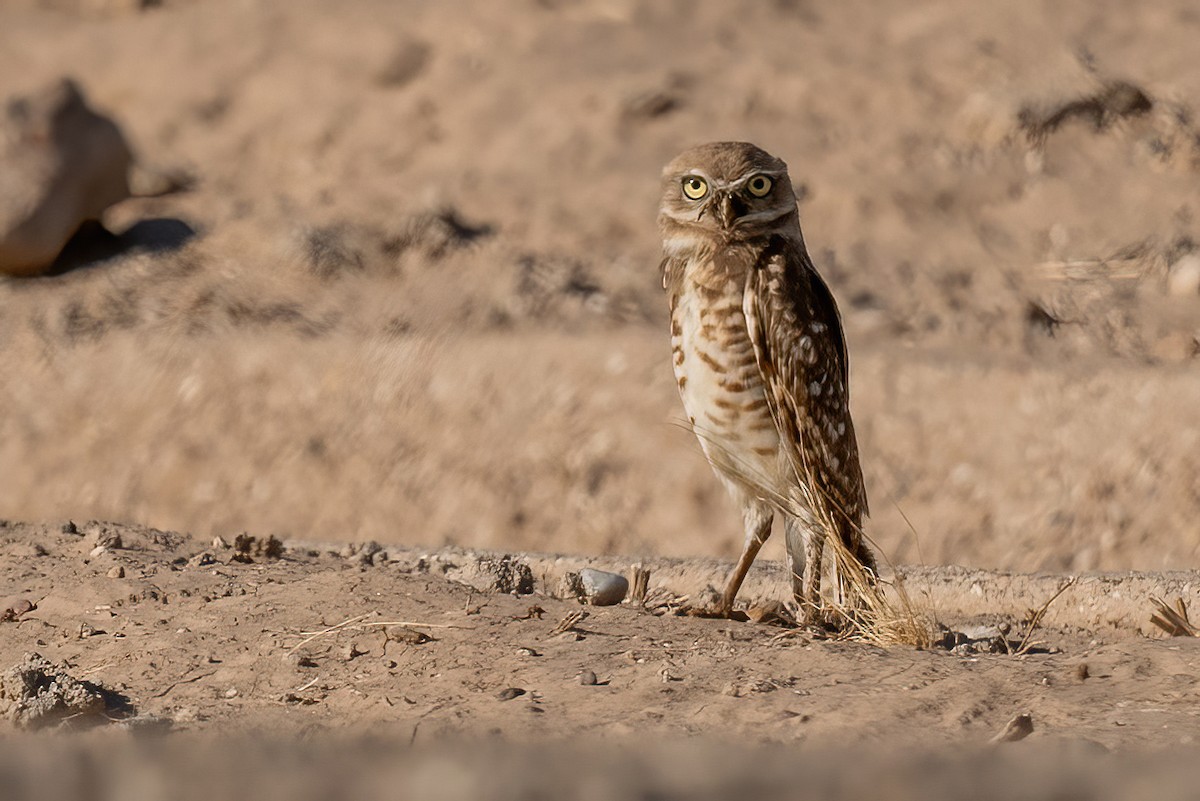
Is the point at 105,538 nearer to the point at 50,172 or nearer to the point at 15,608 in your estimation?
the point at 15,608

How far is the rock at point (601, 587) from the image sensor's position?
6012mm

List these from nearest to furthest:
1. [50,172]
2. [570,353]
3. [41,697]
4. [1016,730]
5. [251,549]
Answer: [1016,730]
[41,697]
[251,549]
[570,353]
[50,172]

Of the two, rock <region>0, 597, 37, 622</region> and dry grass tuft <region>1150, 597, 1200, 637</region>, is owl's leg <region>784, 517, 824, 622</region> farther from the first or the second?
rock <region>0, 597, 37, 622</region>

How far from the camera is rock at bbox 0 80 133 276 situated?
39.1 ft

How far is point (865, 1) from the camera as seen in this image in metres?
15.0

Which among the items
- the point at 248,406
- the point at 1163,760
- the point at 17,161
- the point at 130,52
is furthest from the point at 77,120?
the point at 1163,760

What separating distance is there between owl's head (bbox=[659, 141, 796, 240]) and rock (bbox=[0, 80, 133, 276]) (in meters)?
7.50

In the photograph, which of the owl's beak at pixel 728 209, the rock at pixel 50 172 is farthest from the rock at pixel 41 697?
the rock at pixel 50 172

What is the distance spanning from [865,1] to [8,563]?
10945 mm

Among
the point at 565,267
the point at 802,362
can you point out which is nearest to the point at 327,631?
the point at 802,362

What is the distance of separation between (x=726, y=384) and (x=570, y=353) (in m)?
5.06

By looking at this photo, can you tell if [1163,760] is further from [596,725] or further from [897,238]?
[897,238]

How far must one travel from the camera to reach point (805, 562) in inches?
235

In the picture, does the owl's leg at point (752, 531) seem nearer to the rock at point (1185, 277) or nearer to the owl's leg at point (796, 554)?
the owl's leg at point (796, 554)
